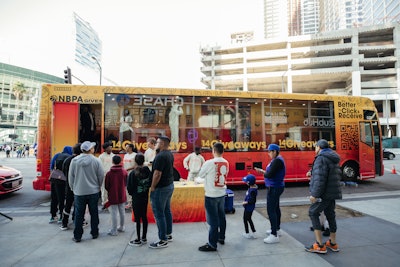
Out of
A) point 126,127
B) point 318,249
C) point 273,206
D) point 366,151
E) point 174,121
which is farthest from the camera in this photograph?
point 366,151

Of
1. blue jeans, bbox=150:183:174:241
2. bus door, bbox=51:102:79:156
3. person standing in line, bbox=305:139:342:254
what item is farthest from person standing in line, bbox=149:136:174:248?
bus door, bbox=51:102:79:156

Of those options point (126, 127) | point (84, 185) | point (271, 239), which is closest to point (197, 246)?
point (271, 239)

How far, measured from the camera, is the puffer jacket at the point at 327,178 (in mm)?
3951

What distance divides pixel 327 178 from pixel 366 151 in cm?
783

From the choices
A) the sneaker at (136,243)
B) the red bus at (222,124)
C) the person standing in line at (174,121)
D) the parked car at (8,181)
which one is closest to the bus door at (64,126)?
the red bus at (222,124)

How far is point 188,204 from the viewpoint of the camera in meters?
5.59

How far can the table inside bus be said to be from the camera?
5539 millimetres

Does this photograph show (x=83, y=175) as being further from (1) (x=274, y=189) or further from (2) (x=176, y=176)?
(2) (x=176, y=176)

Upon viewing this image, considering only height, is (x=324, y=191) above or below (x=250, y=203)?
above

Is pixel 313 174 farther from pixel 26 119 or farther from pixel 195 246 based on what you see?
pixel 26 119

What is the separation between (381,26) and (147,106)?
64679 millimetres

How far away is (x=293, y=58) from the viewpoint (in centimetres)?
5891

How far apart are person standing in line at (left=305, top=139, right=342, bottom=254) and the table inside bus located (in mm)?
2451

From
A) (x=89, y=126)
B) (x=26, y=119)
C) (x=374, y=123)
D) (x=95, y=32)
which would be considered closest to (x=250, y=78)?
(x=95, y=32)
